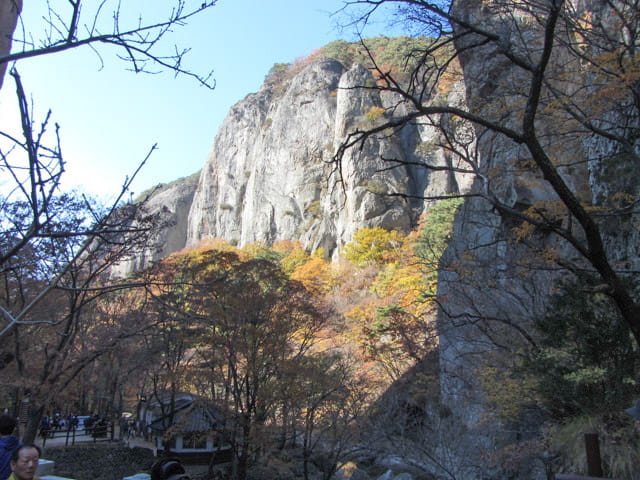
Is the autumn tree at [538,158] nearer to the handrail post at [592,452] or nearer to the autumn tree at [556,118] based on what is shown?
the autumn tree at [556,118]

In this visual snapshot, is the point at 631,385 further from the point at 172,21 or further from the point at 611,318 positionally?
the point at 172,21

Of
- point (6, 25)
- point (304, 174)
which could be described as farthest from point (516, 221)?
point (304, 174)

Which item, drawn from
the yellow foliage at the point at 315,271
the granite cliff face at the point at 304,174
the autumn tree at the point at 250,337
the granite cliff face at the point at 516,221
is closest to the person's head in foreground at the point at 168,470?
the granite cliff face at the point at 516,221

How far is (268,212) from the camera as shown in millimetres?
51594

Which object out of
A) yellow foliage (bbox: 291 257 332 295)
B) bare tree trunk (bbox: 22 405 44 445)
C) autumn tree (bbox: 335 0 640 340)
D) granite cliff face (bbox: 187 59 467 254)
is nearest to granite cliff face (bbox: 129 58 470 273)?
granite cliff face (bbox: 187 59 467 254)

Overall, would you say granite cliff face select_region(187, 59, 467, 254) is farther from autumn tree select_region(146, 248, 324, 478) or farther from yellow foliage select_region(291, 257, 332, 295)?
autumn tree select_region(146, 248, 324, 478)

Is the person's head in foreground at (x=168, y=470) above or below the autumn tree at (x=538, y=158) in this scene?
below

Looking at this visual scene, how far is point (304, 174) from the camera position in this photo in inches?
1946

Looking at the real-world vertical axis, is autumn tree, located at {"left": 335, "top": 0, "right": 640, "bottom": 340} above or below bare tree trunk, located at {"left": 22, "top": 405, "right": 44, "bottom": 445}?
above

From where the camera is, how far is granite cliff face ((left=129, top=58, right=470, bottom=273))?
135 feet

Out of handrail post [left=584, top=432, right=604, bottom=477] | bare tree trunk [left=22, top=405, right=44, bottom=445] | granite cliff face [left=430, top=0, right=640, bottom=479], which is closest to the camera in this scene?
handrail post [left=584, top=432, right=604, bottom=477]

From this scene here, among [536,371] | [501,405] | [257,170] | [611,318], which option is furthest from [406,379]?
[257,170]

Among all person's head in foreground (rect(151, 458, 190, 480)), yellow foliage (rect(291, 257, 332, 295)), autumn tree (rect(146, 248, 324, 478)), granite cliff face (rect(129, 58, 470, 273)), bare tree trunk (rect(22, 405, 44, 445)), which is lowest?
bare tree trunk (rect(22, 405, 44, 445))

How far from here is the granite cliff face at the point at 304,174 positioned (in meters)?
41.1
